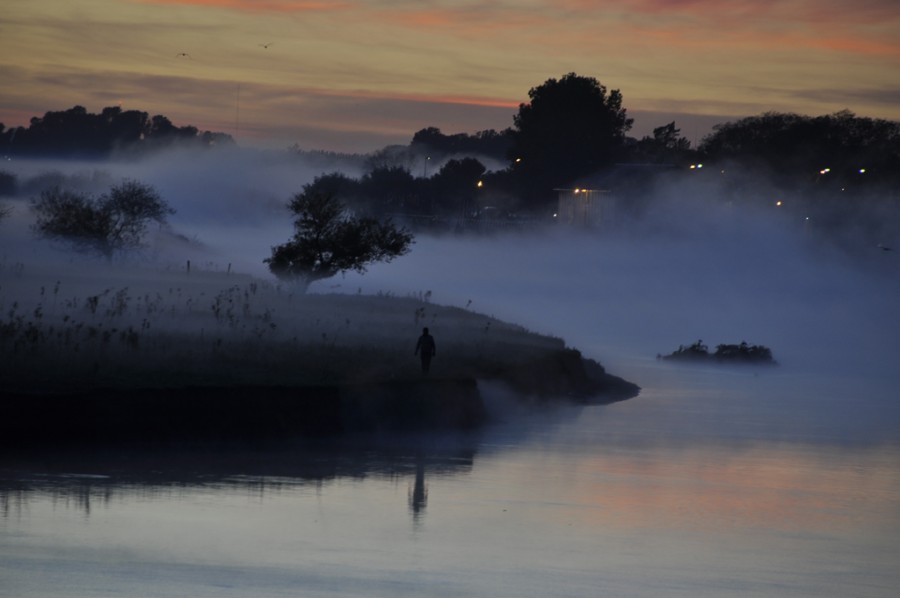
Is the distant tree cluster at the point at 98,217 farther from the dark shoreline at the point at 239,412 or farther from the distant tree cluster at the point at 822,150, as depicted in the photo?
the distant tree cluster at the point at 822,150

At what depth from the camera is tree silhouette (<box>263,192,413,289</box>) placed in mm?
71375

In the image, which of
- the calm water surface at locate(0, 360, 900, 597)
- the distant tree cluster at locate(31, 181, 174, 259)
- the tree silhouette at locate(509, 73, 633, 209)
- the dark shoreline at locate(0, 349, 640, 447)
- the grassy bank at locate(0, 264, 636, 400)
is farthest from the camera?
the tree silhouette at locate(509, 73, 633, 209)

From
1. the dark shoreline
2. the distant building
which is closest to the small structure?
the distant building

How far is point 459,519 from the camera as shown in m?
26.6

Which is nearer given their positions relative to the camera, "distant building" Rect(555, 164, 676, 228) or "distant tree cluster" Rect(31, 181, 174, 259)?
"distant tree cluster" Rect(31, 181, 174, 259)

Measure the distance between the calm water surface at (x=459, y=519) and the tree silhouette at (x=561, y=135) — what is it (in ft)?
448

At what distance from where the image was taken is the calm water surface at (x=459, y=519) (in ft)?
69.2

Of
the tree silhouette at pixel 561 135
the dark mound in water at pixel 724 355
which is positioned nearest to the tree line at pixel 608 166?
the tree silhouette at pixel 561 135

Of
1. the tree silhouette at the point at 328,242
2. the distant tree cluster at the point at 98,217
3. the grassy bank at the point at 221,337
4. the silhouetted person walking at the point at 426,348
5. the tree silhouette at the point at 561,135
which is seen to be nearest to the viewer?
the grassy bank at the point at 221,337

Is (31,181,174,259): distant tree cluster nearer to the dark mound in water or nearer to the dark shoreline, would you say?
the dark mound in water

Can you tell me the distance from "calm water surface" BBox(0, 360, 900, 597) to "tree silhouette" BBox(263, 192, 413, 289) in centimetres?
3099

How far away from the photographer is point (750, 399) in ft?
204

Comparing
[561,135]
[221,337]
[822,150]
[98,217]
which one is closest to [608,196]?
[561,135]

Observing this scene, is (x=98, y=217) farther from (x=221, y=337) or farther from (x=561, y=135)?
(x=561, y=135)
